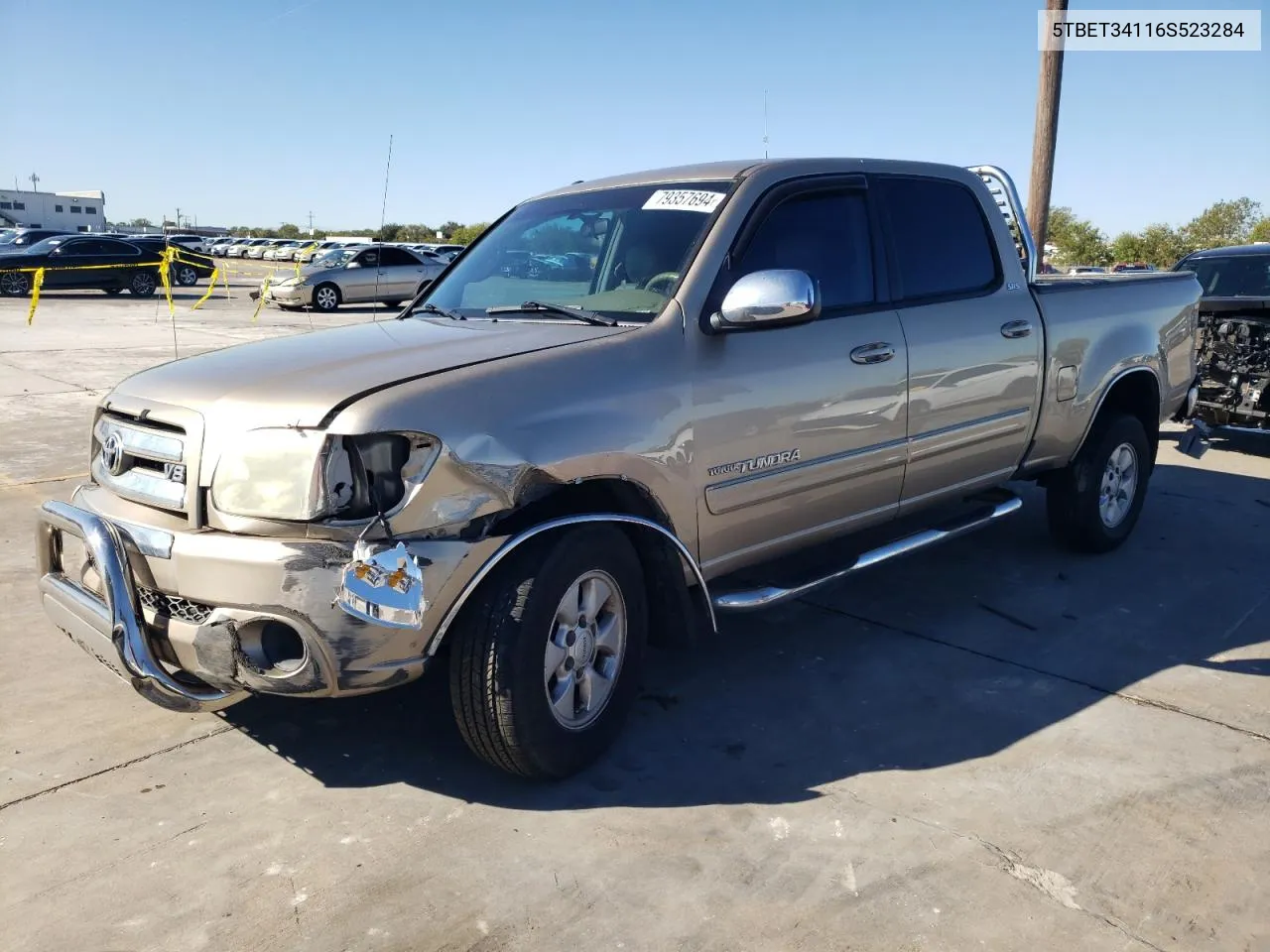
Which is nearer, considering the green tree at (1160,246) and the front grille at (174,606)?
the front grille at (174,606)

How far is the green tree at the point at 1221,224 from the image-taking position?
50406 millimetres

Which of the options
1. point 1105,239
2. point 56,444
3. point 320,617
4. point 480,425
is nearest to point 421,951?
point 320,617

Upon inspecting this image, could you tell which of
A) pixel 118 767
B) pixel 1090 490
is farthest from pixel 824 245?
pixel 118 767

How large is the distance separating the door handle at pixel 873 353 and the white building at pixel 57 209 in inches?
4065

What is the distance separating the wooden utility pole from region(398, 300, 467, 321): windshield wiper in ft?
34.3

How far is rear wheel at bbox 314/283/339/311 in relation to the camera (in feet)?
76.8

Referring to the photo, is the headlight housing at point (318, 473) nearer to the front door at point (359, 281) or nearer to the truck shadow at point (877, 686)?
the truck shadow at point (877, 686)

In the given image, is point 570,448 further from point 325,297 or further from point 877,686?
point 325,297

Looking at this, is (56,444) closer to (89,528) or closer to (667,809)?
(89,528)

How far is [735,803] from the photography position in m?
3.24

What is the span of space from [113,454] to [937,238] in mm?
3470

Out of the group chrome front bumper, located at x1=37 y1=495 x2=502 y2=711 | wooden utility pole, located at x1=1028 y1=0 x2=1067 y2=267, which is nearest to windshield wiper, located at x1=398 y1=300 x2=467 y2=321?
chrome front bumper, located at x1=37 y1=495 x2=502 y2=711

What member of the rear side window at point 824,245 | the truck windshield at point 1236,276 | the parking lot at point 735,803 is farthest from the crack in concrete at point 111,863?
the truck windshield at point 1236,276

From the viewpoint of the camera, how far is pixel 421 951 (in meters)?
2.56
